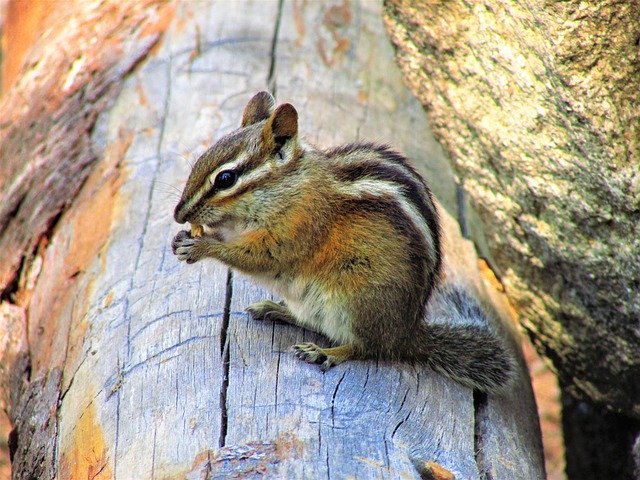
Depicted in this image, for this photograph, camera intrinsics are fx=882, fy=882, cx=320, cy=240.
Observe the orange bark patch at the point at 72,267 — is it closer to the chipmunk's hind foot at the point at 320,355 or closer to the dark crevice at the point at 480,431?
the chipmunk's hind foot at the point at 320,355

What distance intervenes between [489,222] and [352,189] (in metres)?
0.98

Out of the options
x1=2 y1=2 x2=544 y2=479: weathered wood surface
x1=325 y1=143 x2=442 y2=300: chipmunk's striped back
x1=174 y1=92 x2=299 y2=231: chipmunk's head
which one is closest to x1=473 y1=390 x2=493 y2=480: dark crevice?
x1=2 y1=2 x2=544 y2=479: weathered wood surface

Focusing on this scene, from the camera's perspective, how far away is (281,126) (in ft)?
9.90

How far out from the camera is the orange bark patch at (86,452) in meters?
2.41

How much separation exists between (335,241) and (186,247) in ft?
1.64

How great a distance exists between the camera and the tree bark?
2732 millimetres

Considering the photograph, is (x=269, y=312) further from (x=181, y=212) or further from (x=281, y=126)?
(x=281, y=126)

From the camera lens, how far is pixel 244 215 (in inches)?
118

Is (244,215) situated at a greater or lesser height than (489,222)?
greater

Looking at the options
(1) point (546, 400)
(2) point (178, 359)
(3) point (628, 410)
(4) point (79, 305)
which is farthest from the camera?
(1) point (546, 400)

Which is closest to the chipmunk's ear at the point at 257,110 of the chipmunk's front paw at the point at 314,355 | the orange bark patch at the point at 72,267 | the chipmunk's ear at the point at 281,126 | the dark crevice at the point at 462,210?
the chipmunk's ear at the point at 281,126

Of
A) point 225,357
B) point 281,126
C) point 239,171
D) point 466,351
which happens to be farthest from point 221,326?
point 466,351

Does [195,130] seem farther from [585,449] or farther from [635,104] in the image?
[585,449]

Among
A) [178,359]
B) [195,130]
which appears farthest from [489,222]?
[178,359]
